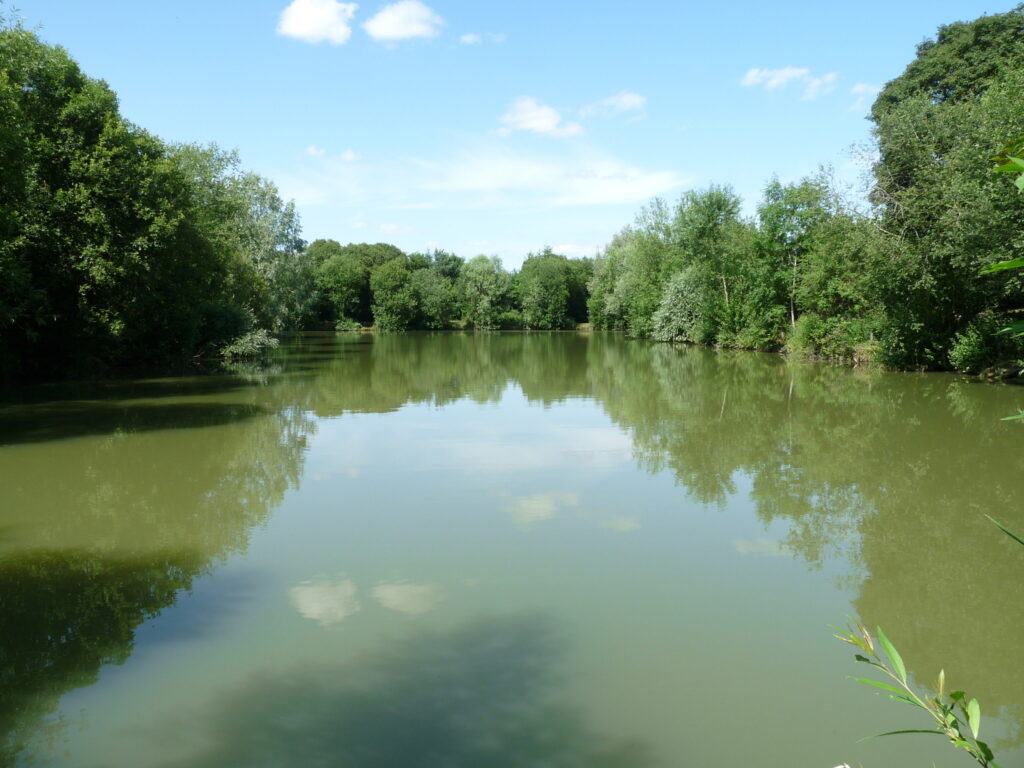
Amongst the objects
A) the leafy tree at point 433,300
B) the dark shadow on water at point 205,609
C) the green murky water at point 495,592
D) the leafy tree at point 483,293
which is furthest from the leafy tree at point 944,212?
the leafy tree at point 433,300

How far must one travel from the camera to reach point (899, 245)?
61.0ft

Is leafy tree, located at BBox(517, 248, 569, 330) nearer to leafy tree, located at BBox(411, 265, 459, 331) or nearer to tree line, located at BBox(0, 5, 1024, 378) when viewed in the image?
leafy tree, located at BBox(411, 265, 459, 331)

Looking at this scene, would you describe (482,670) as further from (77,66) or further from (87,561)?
(77,66)

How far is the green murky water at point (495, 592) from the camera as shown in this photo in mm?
3533

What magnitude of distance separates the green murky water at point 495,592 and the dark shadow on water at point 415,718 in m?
0.02

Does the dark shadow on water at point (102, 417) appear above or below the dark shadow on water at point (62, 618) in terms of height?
above

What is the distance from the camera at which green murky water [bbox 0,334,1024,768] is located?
353cm

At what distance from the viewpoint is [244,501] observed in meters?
7.82

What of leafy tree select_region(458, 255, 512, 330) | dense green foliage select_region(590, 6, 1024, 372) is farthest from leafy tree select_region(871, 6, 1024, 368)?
leafy tree select_region(458, 255, 512, 330)

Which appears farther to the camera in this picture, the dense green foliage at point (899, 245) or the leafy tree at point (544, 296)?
the leafy tree at point (544, 296)

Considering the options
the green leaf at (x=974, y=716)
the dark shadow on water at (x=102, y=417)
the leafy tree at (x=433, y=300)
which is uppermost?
the leafy tree at (x=433, y=300)

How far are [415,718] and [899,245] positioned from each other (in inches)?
755

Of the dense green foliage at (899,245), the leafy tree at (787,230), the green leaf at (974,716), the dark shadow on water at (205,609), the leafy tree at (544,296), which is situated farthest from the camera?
the leafy tree at (544,296)

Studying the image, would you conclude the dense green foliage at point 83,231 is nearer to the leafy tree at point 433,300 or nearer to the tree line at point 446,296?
the tree line at point 446,296
